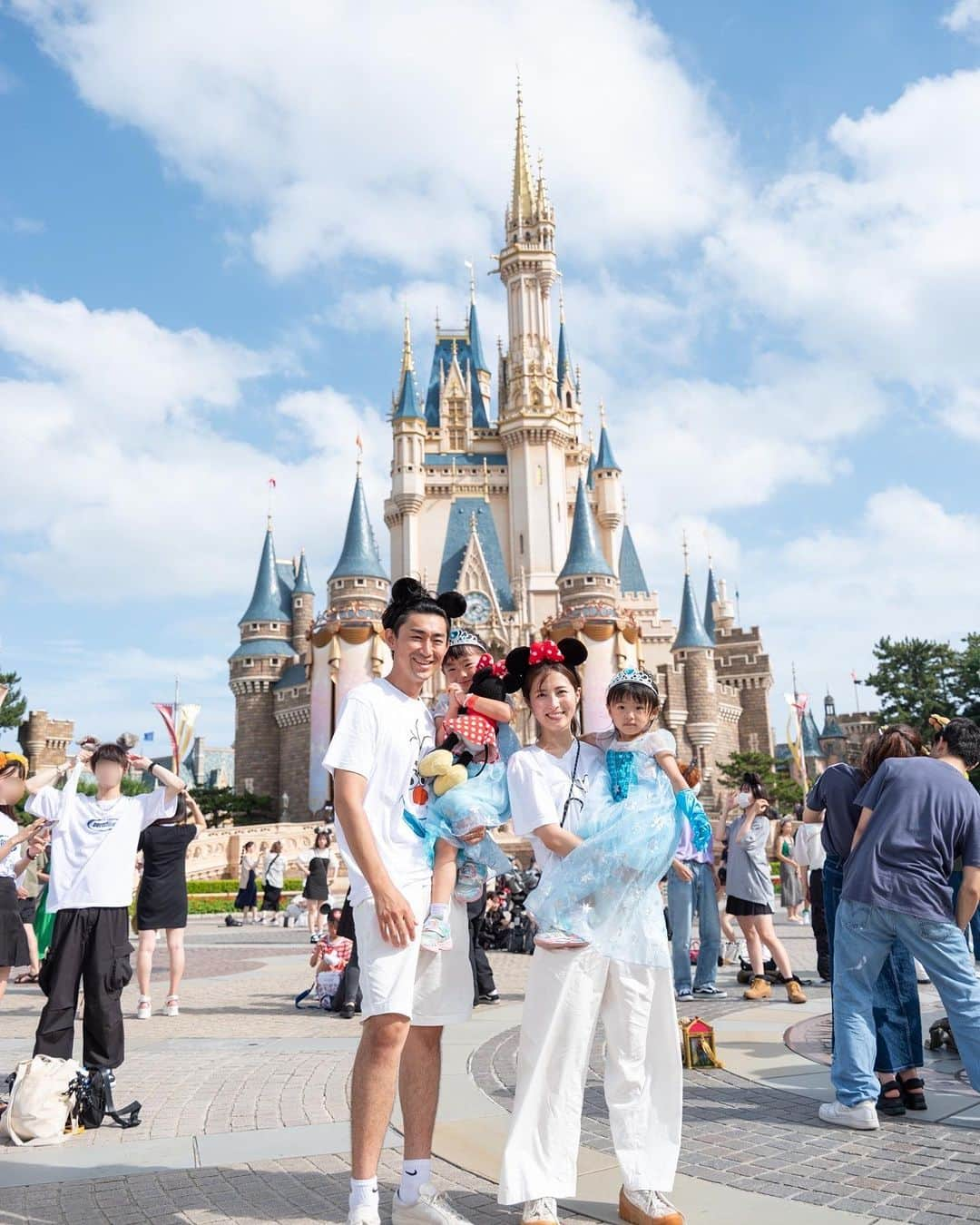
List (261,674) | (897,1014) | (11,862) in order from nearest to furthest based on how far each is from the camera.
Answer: (897,1014), (11,862), (261,674)

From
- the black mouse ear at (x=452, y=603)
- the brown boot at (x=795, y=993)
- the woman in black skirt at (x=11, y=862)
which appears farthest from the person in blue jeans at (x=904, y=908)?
the woman in black skirt at (x=11, y=862)

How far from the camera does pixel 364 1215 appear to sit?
3.19 m

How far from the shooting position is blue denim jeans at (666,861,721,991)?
827cm

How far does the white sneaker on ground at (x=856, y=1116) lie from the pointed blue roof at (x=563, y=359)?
6430 cm

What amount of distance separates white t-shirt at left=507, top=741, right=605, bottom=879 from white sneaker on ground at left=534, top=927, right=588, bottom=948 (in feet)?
0.73

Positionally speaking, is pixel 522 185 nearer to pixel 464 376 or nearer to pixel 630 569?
pixel 464 376

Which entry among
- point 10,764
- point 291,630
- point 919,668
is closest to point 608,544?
point 291,630

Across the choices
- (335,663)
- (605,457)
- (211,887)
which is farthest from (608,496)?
(211,887)

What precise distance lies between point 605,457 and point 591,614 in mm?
23798

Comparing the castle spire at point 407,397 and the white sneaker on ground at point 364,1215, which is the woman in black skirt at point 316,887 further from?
the castle spire at point 407,397

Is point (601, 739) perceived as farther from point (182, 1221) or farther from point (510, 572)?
point (510, 572)

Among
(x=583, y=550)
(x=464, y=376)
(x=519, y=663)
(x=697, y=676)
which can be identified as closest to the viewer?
(x=519, y=663)

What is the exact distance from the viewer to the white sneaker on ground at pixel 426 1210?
3270mm

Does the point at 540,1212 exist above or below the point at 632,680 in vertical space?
below
